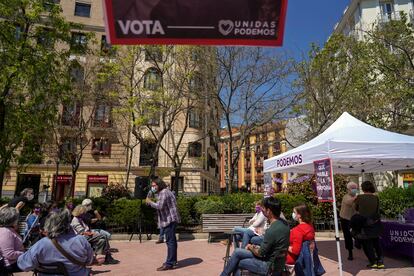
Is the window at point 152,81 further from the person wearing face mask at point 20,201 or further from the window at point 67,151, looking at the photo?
the person wearing face mask at point 20,201

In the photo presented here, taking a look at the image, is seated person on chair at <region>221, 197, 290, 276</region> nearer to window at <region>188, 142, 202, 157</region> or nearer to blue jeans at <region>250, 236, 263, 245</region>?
blue jeans at <region>250, 236, 263, 245</region>

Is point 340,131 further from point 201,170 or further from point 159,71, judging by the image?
point 201,170

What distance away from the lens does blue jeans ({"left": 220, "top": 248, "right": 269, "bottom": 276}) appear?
502cm

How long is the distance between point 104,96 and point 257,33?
70.0 ft

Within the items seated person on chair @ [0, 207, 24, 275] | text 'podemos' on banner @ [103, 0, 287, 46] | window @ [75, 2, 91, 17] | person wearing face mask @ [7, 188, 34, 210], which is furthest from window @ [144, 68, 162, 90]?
text 'podemos' on banner @ [103, 0, 287, 46]

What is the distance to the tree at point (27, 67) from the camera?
40.4 feet

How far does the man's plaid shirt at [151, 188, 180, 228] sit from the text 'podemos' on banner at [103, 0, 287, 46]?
5384 millimetres

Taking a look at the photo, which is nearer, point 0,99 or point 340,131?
point 340,131

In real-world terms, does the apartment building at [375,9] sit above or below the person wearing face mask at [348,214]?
above

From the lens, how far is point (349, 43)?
20359 mm

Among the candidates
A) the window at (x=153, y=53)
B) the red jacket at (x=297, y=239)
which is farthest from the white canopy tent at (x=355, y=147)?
the window at (x=153, y=53)

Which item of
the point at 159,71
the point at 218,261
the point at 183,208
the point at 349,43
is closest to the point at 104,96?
the point at 159,71

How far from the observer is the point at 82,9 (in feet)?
118

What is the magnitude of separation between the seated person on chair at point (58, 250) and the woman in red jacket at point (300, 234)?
3.21m
